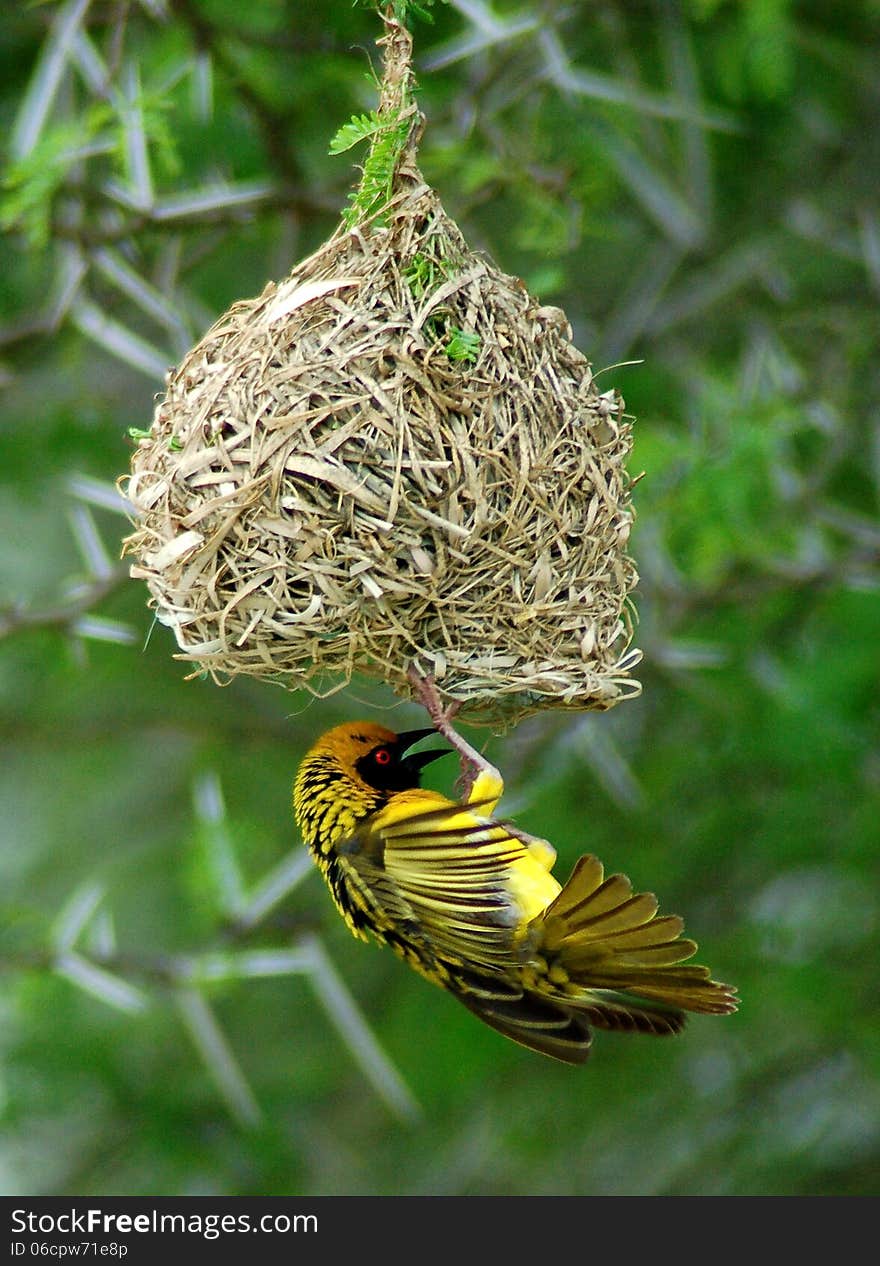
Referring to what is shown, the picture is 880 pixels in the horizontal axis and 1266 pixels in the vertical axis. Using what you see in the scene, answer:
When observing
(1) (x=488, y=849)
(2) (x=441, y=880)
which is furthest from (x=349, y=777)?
(1) (x=488, y=849)

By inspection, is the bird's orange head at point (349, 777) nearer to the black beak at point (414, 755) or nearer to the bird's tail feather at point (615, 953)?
the black beak at point (414, 755)

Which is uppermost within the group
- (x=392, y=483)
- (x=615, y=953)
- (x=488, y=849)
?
(x=392, y=483)

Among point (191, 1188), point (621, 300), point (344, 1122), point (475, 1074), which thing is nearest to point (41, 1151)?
Answer: point (191, 1188)

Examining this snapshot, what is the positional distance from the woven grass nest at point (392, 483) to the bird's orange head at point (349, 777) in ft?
A: 1.16

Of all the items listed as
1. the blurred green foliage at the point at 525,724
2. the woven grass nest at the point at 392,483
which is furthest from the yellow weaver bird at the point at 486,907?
the blurred green foliage at the point at 525,724

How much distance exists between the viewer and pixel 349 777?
308cm

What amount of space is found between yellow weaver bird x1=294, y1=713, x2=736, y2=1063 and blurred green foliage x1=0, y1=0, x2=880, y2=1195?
106 cm

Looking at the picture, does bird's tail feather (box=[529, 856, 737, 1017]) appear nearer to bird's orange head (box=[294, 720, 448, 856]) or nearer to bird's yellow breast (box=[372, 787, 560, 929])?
bird's yellow breast (box=[372, 787, 560, 929])

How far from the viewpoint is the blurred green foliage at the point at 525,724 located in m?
4.25

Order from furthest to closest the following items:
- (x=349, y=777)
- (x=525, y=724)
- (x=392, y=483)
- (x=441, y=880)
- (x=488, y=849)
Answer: (x=525, y=724) < (x=349, y=777) < (x=441, y=880) < (x=488, y=849) < (x=392, y=483)

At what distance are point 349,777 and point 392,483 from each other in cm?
83

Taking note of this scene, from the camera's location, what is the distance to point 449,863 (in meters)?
2.74

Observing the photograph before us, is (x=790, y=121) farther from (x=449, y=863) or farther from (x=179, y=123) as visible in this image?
(x=449, y=863)

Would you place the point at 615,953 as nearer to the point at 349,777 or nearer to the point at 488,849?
the point at 488,849
